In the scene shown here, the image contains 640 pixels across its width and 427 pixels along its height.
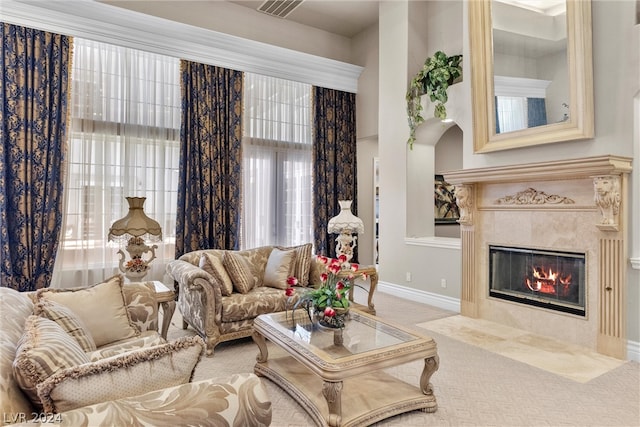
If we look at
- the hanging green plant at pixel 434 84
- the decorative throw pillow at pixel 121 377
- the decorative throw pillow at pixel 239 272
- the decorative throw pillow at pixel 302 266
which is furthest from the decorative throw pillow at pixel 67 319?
the hanging green plant at pixel 434 84

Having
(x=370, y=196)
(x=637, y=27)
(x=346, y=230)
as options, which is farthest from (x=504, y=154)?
(x=370, y=196)

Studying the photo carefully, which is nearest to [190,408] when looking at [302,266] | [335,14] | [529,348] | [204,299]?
[204,299]

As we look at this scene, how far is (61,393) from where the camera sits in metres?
1.08

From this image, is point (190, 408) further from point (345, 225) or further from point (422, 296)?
point (422, 296)

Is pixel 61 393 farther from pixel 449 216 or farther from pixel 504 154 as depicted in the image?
pixel 449 216

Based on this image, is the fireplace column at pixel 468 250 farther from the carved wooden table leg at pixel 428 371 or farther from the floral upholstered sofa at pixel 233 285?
the carved wooden table leg at pixel 428 371

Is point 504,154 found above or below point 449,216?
above

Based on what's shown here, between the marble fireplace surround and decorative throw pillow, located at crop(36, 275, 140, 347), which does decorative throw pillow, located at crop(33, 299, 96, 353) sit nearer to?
decorative throw pillow, located at crop(36, 275, 140, 347)

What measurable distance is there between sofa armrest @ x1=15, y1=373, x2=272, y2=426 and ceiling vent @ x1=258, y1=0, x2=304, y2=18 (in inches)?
223

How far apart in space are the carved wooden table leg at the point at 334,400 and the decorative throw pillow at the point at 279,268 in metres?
1.83

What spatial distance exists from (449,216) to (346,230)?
2.74m

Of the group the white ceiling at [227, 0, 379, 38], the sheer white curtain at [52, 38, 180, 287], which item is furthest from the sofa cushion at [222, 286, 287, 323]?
the white ceiling at [227, 0, 379, 38]

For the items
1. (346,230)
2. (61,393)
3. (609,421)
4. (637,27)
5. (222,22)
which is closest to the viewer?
(61,393)

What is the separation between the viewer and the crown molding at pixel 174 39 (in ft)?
14.9
